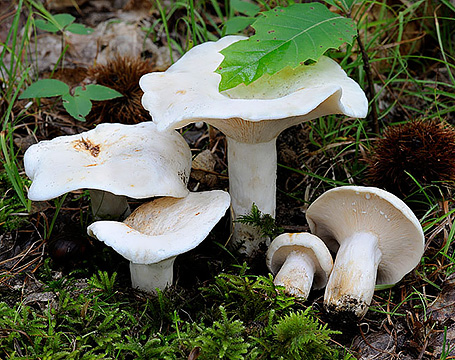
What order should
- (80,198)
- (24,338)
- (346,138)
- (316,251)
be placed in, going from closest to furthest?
(24,338) → (316,251) → (80,198) → (346,138)

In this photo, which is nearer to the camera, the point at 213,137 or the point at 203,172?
the point at 203,172

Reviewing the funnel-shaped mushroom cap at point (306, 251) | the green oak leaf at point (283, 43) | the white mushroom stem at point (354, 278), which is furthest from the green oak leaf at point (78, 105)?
the white mushroom stem at point (354, 278)

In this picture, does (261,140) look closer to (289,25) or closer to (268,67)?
(268,67)

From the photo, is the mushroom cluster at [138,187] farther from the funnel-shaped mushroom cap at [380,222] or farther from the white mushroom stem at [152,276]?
the funnel-shaped mushroom cap at [380,222]

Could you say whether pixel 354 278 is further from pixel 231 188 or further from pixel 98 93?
pixel 98 93

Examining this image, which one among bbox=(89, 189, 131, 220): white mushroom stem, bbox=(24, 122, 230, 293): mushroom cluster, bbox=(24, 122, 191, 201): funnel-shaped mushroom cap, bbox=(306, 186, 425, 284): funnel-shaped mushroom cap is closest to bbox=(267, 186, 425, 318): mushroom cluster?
bbox=(306, 186, 425, 284): funnel-shaped mushroom cap

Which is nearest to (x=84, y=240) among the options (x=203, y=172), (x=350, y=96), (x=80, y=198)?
(x=80, y=198)

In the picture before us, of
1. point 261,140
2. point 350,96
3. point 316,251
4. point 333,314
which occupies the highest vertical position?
point 350,96
